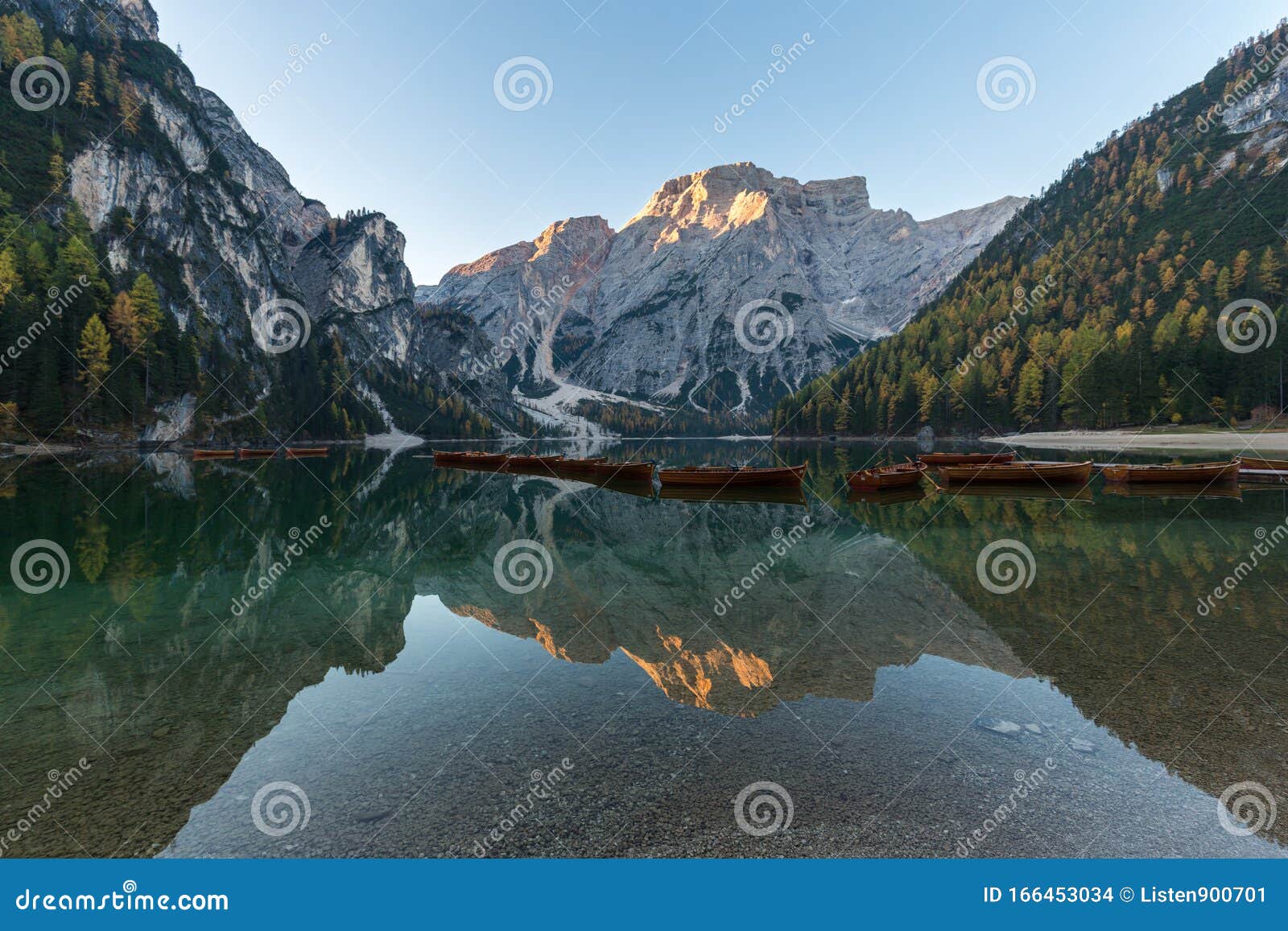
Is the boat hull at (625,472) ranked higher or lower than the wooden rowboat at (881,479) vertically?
lower

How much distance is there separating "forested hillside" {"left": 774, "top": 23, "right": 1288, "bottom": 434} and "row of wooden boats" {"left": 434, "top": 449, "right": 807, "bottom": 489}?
7334cm

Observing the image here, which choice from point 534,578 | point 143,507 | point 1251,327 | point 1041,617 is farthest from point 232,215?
point 1251,327

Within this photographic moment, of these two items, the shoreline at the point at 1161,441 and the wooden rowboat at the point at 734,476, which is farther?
the shoreline at the point at 1161,441

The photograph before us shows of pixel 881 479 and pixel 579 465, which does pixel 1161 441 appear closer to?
pixel 881 479

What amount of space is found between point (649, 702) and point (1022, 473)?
153 ft

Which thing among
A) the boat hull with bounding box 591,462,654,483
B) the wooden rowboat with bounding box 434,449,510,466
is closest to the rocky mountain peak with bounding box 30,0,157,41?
the wooden rowboat with bounding box 434,449,510,466

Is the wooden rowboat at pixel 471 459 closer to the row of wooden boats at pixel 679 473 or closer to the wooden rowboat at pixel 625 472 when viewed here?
the row of wooden boats at pixel 679 473

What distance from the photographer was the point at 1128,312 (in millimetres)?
130625

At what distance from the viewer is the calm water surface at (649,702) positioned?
6.89 metres

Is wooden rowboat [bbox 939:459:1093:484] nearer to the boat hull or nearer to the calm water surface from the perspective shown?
the calm water surface

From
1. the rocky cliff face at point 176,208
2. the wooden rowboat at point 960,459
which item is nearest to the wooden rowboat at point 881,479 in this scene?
the wooden rowboat at point 960,459

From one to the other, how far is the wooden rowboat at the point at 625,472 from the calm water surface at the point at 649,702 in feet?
106

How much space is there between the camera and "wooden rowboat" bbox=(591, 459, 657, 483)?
2213 inches

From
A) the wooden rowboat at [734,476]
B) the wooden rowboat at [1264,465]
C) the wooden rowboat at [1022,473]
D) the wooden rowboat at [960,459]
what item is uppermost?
the wooden rowboat at [1264,465]
